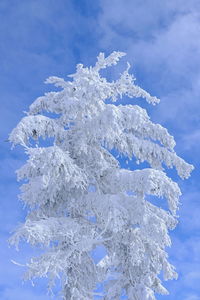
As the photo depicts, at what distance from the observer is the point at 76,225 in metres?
16.5

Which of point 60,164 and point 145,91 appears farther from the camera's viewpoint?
point 145,91

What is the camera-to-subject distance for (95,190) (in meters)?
18.2

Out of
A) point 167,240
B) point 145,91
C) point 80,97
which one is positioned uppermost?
point 145,91

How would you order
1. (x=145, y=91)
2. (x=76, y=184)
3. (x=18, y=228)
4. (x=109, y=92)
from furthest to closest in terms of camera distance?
(x=145, y=91)
(x=109, y=92)
(x=76, y=184)
(x=18, y=228)

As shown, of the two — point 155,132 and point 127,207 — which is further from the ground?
point 155,132

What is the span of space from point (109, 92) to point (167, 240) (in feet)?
20.3

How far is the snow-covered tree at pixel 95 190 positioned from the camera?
52.6 feet

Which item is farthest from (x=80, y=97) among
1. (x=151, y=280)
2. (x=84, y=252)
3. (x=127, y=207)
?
(x=151, y=280)

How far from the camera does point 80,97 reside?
17656 mm

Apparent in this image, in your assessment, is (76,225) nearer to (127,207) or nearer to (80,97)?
(127,207)

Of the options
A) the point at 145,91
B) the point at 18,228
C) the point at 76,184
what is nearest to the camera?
the point at 18,228

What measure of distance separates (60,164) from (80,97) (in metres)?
3.01

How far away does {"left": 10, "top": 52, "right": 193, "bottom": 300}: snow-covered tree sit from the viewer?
52.6 ft

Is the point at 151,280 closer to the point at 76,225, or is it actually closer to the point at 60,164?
the point at 76,225
